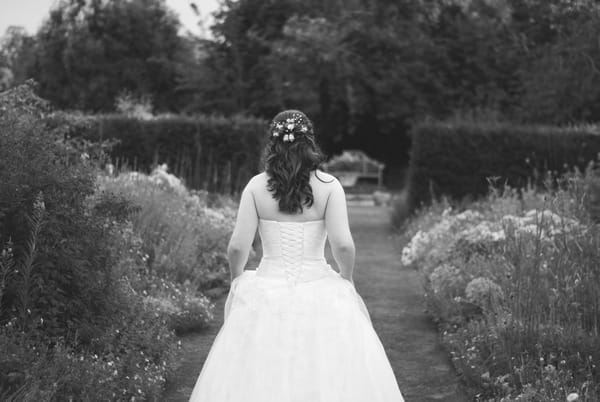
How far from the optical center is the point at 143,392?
5266mm

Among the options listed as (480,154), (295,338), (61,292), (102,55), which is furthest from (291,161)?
(102,55)

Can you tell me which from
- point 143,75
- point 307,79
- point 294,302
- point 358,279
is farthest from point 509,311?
point 143,75

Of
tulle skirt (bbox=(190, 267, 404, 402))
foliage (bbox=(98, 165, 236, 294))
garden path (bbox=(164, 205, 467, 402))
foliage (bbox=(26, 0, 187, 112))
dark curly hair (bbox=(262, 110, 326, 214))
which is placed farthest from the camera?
foliage (bbox=(26, 0, 187, 112))

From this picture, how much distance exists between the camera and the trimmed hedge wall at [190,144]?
664 inches

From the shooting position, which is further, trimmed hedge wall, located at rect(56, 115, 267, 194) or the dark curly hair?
trimmed hedge wall, located at rect(56, 115, 267, 194)

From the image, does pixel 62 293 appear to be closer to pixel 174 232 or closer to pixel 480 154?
pixel 174 232

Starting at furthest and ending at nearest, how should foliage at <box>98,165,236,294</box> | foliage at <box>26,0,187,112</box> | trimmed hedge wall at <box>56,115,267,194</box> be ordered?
foliage at <box>26,0,187,112</box>
trimmed hedge wall at <box>56,115,267,194</box>
foliage at <box>98,165,236,294</box>

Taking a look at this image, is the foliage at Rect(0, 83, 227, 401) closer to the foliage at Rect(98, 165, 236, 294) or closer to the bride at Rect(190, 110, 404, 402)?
the bride at Rect(190, 110, 404, 402)

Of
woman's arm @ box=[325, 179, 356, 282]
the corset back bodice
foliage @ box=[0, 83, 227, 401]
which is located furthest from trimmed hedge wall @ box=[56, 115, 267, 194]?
woman's arm @ box=[325, 179, 356, 282]

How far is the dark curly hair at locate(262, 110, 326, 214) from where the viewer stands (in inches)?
176

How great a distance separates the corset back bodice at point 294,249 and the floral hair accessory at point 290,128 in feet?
1.60

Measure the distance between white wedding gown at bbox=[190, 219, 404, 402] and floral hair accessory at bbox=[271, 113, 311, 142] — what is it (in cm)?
49

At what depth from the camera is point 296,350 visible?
173 inches

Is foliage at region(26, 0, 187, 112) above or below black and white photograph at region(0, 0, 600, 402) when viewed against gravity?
above
